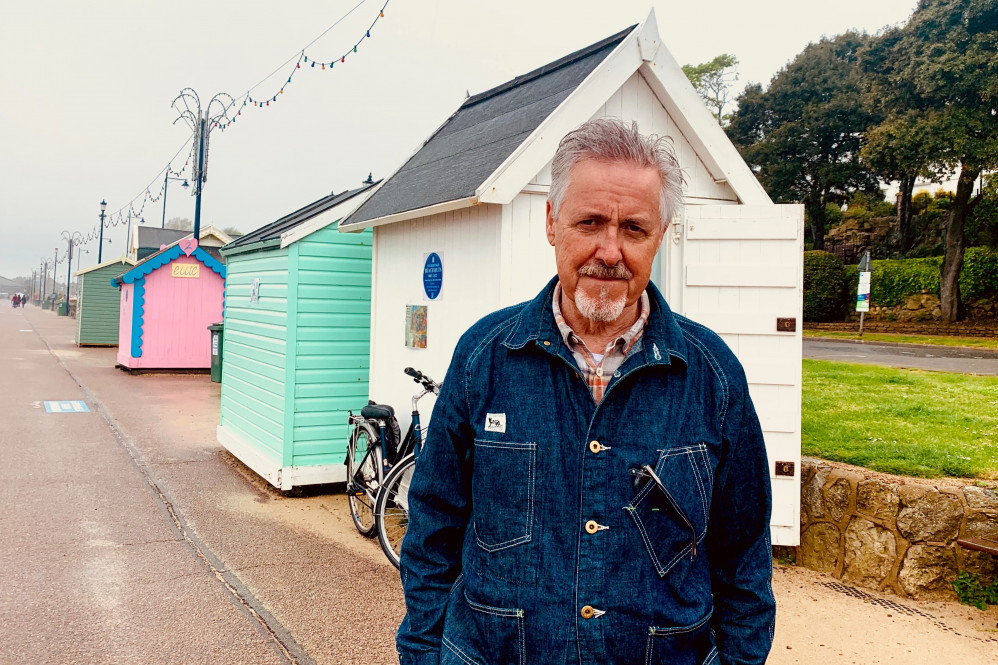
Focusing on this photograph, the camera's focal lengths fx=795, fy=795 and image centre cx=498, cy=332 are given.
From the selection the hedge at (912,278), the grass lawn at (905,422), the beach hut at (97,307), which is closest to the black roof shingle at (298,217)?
the grass lawn at (905,422)

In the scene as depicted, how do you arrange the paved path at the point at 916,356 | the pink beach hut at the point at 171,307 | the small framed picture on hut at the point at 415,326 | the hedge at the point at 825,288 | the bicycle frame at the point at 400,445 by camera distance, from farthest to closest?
1. the hedge at the point at 825,288
2. the pink beach hut at the point at 171,307
3. the paved path at the point at 916,356
4. the small framed picture on hut at the point at 415,326
5. the bicycle frame at the point at 400,445

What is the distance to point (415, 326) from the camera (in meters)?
6.25

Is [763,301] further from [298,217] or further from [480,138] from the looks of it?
[298,217]

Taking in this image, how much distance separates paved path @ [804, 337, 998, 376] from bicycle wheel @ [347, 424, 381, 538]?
11115 mm

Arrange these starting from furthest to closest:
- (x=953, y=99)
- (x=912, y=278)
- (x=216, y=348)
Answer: (x=912, y=278) → (x=953, y=99) → (x=216, y=348)

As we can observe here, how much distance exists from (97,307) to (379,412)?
26537 millimetres

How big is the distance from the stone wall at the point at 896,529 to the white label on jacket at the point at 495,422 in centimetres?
419

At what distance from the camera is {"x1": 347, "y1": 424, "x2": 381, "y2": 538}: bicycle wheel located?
6.04 m

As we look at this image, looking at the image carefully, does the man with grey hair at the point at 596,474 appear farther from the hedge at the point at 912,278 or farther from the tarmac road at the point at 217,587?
the hedge at the point at 912,278

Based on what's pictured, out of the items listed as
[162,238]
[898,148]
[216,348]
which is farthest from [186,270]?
[898,148]

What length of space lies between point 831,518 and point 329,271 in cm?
481

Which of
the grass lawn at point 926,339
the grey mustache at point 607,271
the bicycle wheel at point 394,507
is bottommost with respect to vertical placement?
the bicycle wheel at point 394,507

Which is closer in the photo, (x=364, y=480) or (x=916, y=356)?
(x=364, y=480)

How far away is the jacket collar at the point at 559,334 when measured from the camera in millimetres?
1746
